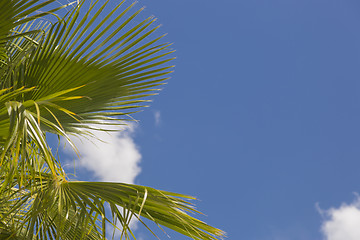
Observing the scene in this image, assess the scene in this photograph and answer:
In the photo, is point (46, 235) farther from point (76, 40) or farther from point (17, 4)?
point (17, 4)

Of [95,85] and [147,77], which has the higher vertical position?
[147,77]

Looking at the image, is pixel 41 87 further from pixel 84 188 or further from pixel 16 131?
pixel 16 131

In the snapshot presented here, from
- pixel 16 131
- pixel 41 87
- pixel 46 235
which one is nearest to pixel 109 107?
pixel 41 87

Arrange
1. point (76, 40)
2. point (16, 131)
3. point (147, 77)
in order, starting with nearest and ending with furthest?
point (16, 131) < point (76, 40) < point (147, 77)


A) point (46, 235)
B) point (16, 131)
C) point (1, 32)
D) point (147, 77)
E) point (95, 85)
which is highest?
point (147, 77)

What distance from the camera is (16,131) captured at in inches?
53.3

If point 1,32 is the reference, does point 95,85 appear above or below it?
above

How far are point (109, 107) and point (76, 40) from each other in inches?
18.1

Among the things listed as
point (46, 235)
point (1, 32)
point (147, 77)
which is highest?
point (147, 77)

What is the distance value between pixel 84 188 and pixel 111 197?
154 millimetres

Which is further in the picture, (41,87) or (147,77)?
(147,77)

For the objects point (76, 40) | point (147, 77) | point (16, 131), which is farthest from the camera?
point (147, 77)

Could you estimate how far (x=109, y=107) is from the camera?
2.47m

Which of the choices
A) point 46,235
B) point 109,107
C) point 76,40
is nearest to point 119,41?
point 76,40
